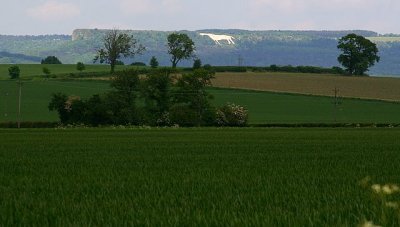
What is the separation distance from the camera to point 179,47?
15638cm

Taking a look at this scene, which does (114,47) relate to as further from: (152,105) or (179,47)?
(152,105)

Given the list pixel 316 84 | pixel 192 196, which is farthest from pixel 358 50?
pixel 192 196

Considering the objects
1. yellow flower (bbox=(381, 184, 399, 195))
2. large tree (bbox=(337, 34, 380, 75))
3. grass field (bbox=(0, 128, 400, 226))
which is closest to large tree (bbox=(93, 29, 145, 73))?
large tree (bbox=(337, 34, 380, 75))

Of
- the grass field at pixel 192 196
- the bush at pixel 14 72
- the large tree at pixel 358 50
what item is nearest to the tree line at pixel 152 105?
the large tree at pixel 358 50

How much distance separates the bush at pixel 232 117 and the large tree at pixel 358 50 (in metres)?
62.3

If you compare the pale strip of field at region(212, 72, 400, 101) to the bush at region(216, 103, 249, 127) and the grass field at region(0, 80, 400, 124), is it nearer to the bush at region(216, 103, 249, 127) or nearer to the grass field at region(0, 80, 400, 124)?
the grass field at region(0, 80, 400, 124)

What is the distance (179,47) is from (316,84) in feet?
115

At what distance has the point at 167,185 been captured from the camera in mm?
14273

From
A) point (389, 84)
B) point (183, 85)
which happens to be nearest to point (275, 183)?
point (183, 85)

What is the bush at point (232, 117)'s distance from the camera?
282 ft

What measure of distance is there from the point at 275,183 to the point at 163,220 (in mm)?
5689

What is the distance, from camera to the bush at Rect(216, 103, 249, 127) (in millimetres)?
85938

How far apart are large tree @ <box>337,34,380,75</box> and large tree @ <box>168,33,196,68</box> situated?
3001 cm

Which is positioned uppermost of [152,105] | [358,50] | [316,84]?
[358,50]
